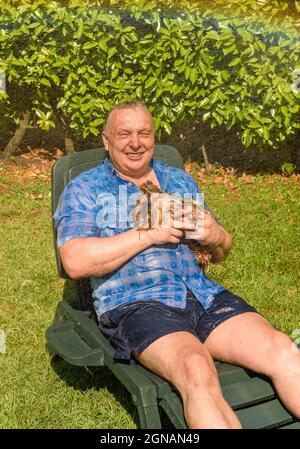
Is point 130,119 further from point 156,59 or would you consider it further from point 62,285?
point 156,59

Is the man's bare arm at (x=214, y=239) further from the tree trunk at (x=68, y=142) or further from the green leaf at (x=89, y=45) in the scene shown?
the tree trunk at (x=68, y=142)

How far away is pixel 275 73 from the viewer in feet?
23.9

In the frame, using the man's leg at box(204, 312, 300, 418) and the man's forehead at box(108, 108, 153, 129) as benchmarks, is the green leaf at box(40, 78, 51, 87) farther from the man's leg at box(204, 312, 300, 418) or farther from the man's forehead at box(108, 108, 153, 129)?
the man's leg at box(204, 312, 300, 418)

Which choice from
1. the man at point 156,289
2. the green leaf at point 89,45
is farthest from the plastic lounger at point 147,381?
the green leaf at point 89,45

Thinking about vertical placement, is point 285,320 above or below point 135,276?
below

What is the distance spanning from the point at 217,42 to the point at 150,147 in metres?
3.33

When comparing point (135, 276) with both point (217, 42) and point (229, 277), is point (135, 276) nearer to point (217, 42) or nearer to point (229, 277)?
point (229, 277)

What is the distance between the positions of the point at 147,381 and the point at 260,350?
0.58 meters

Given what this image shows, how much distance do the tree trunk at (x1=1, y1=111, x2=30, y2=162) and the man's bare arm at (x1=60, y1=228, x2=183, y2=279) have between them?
4.40m

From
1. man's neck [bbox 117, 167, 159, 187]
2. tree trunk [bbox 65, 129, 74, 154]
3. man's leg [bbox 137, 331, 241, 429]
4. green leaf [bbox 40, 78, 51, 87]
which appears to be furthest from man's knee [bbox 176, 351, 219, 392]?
tree trunk [bbox 65, 129, 74, 154]

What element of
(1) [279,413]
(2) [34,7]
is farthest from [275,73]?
(1) [279,413]

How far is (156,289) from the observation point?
152 inches

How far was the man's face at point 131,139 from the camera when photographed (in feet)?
13.3

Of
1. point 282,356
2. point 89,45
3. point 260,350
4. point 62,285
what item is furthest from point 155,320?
point 89,45
